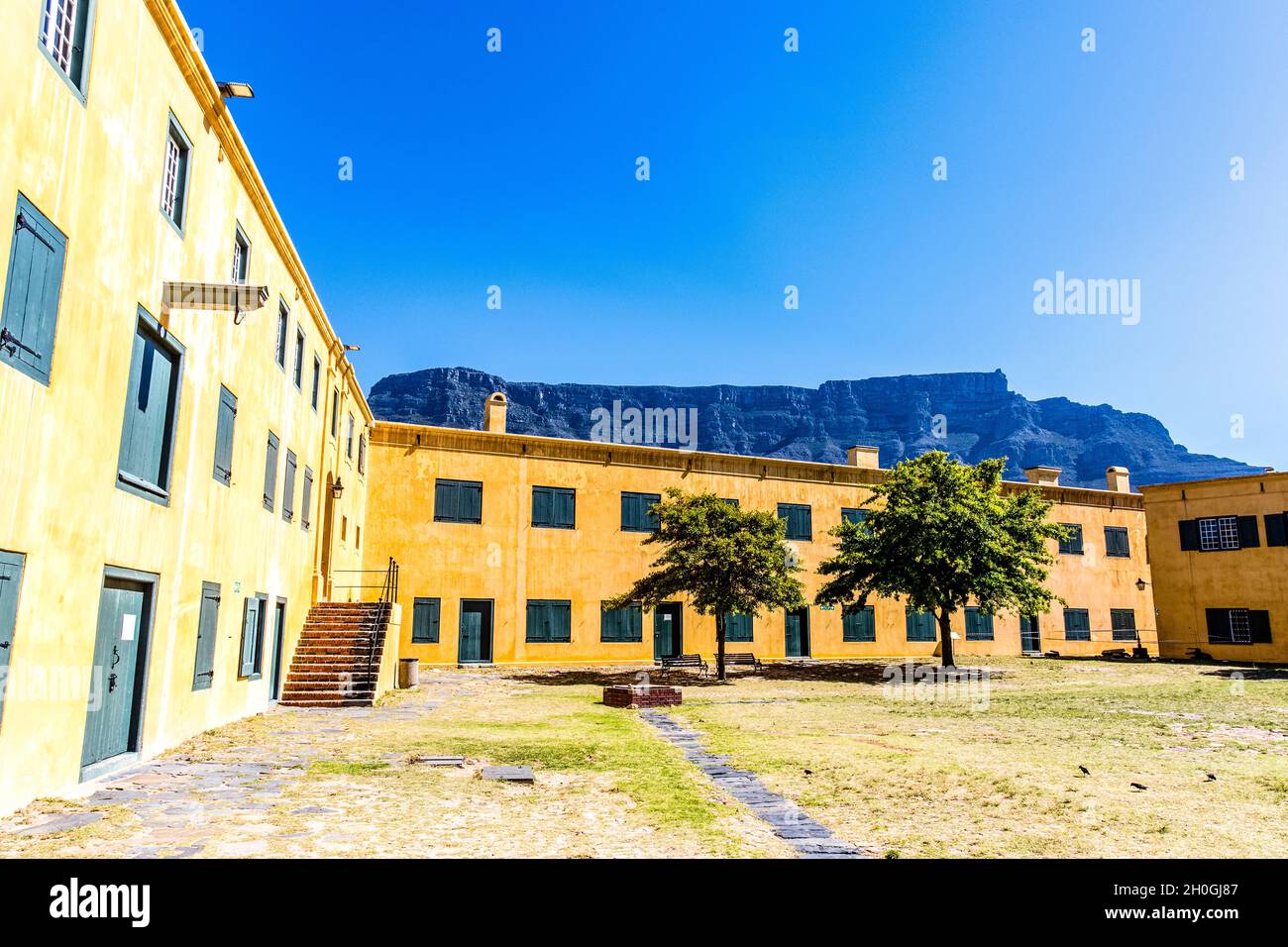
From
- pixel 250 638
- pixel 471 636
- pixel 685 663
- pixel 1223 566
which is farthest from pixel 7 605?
pixel 1223 566

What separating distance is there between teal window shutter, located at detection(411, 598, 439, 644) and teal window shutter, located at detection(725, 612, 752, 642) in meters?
10.7

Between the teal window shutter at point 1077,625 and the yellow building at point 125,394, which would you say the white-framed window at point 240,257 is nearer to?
the yellow building at point 125,394

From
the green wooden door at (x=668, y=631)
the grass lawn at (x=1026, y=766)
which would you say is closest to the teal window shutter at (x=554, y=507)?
the green wooden door at (x=668, y=631)

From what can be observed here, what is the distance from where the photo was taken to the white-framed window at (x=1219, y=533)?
33875mm

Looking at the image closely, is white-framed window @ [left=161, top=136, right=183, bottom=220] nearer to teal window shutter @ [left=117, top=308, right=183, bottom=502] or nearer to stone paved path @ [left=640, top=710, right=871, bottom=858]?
teal window shutter @ [left=117, top=308, right=183, bottom=502]

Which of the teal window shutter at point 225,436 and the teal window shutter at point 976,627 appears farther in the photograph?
the teal window shutter at point 976,627

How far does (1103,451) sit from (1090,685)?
20073cm

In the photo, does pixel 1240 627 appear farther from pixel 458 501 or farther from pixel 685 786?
pixel 685 786

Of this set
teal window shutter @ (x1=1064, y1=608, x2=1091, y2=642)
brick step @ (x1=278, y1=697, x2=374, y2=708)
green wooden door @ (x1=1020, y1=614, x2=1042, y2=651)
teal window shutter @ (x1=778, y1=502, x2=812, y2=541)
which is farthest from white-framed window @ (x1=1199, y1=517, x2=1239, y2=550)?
brick step @ (x1=278, y1=697, x2=374, y2=708)

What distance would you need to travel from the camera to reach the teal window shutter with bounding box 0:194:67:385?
259 inches

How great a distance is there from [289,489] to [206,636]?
546 cm

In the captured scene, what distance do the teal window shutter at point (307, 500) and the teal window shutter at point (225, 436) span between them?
5328 mm
